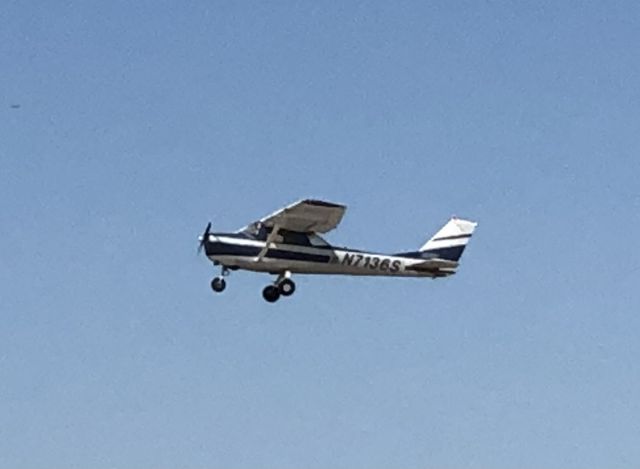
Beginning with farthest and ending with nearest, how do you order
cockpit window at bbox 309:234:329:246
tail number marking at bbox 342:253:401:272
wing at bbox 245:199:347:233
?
tail number marking at bbox 342:253:401:272 → cockpit window at bbox 309:234:329:246 → wing at bbox 245:199:347:233

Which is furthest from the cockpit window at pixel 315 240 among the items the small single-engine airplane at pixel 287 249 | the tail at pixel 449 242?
the tail at pixel 449 242

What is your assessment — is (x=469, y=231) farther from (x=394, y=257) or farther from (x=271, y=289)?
(x=271, y=289)

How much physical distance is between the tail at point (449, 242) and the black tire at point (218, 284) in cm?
736

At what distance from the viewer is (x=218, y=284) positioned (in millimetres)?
62469

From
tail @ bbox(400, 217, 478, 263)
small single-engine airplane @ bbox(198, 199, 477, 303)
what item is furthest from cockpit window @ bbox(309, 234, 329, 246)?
tail @ bbox(400, 217, 478, 263)

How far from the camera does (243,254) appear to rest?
63.2m

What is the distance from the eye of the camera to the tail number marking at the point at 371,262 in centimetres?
6481

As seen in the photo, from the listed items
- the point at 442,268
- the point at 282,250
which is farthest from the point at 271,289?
the point at 442,268

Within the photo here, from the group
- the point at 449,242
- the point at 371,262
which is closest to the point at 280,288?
the point at 371,262

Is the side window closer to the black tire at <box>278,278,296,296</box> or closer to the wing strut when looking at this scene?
the wing strut

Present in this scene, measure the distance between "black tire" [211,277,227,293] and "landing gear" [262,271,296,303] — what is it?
1.65 metres

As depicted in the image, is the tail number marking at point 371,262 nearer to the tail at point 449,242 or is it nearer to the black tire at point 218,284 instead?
the tail at point 449,242

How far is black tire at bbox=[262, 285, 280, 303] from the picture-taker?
63625 millimetres

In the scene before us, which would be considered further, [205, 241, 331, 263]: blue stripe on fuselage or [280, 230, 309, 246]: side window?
[280, 230, 309, 246]: side window
